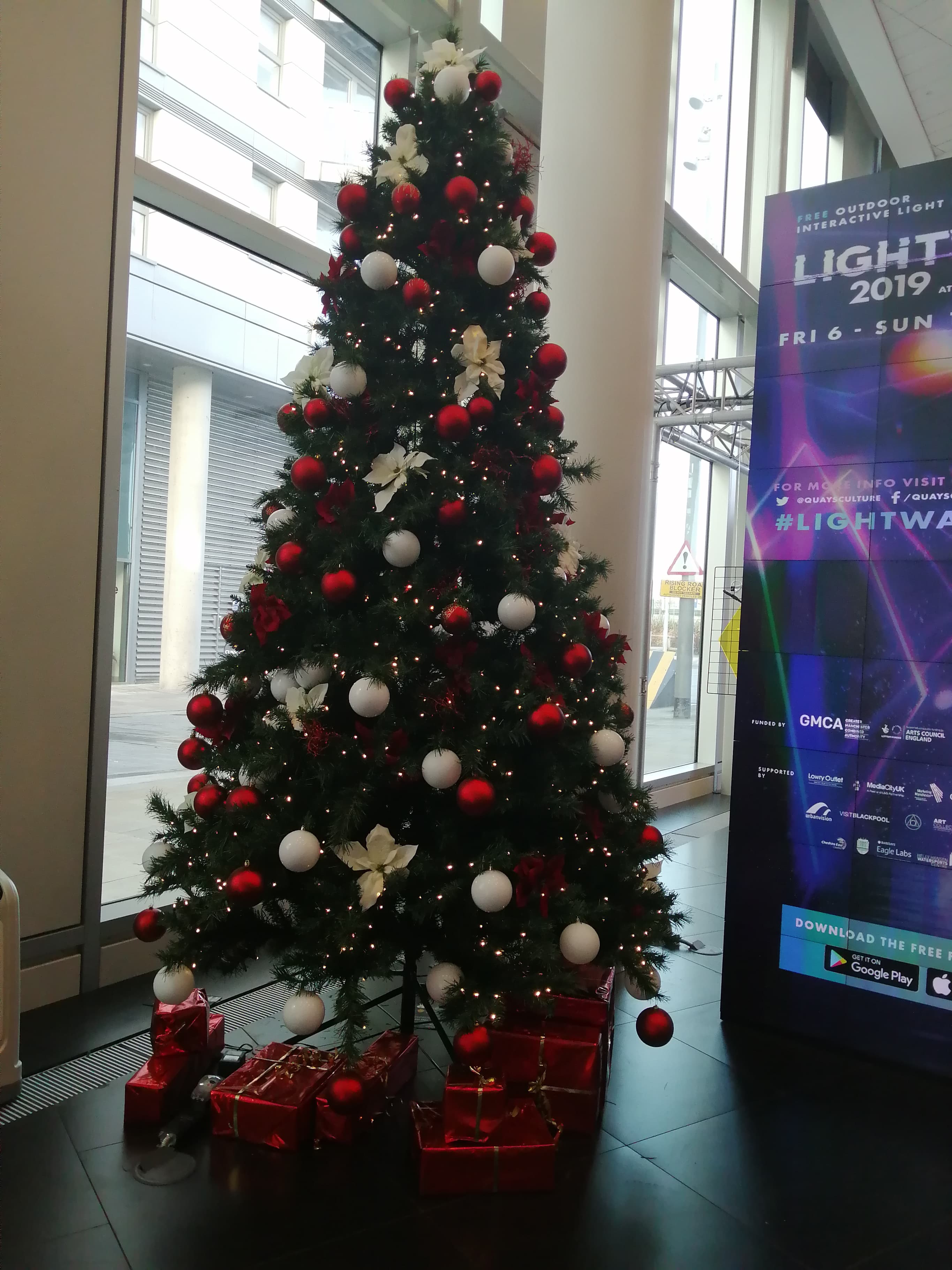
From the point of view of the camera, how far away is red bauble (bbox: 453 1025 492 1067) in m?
2.27

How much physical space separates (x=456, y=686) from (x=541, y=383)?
41.0 inches

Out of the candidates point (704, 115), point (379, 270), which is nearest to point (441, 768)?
point (379, 270)

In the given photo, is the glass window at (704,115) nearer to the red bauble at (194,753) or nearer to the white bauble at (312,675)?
the white bauble at (312,675)

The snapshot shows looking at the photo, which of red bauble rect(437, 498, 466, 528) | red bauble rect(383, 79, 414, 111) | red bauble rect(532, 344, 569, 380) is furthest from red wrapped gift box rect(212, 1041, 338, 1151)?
red bauble rect(383, 79, 414, 111)

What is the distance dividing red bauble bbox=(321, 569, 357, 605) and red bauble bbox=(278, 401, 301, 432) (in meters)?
0.59

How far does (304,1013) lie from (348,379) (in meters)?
1.74

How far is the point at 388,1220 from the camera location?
2.19 metres

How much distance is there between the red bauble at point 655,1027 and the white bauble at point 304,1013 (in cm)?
96

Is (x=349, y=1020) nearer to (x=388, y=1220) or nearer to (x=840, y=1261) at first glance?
(x=388, y=1220)

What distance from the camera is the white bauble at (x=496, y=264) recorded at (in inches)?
104

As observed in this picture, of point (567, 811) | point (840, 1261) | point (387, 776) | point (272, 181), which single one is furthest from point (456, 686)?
point (272, 181)

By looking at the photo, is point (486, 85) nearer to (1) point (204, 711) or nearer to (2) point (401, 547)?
(2) point (401, 547)

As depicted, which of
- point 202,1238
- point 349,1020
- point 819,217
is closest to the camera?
point 202,1238

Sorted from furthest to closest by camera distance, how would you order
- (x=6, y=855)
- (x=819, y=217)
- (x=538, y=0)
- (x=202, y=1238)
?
1. (x=538, y=0)
2. (x=819, y=217)
3. (x=6, y=855)
4. (x=202, y=1238)
